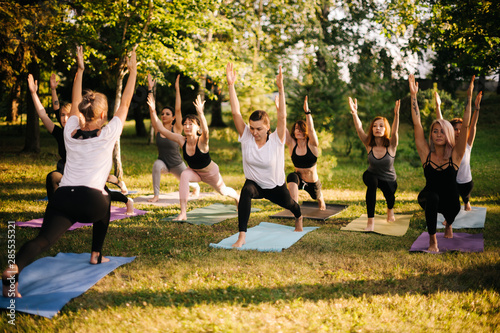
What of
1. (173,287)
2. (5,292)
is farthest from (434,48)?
(5,292)

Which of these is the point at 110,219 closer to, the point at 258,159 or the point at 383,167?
the point at 258,159

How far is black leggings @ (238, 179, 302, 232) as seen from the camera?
5.87 meters

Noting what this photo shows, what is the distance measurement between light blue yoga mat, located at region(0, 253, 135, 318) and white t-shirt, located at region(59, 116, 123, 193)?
1.02 meters

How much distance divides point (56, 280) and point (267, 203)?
600cm

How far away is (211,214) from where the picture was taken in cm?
826

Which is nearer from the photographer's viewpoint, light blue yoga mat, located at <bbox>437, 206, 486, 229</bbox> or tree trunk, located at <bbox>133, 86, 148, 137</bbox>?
light blue yoga mat, located at <bbox>437, 206, 486, 229</bbox>

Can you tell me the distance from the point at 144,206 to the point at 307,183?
343cm

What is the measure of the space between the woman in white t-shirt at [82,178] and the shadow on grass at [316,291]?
2.39ft

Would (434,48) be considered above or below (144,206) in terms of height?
above

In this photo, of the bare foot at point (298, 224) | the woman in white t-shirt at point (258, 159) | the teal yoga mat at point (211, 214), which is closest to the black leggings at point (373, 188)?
the bare foot at point (298, 224)

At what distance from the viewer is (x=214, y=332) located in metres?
3.50

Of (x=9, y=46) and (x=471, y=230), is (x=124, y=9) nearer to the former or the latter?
(x=9, y=46)

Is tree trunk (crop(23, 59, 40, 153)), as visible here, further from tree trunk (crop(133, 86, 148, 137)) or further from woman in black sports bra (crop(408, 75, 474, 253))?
woman in black sports bra (crop(408, 75, 474, 253))

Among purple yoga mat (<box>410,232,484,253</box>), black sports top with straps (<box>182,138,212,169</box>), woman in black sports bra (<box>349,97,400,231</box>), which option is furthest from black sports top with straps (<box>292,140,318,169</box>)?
purple yoga mat (<box>410,232,484,253</box>)
